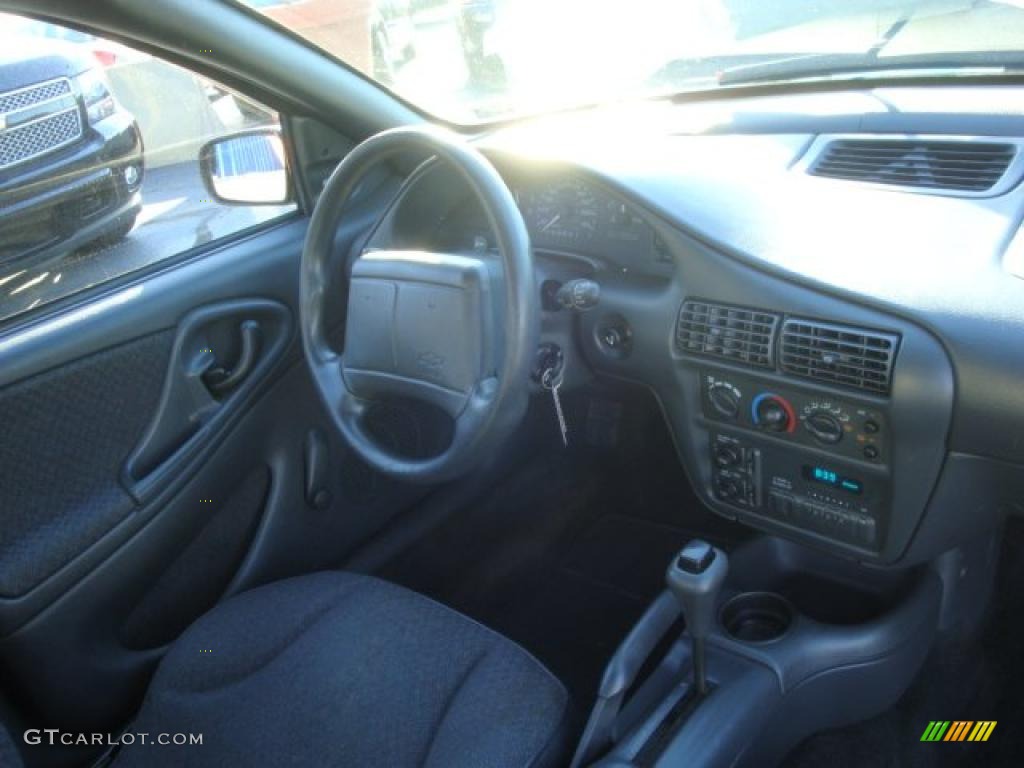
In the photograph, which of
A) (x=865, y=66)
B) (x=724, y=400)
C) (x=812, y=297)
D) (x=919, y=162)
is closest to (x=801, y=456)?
(x=724, y=400)

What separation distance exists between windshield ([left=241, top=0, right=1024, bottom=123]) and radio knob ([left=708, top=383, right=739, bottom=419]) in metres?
0.75

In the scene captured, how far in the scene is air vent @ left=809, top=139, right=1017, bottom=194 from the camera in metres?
1.58

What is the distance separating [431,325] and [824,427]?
2.25ft

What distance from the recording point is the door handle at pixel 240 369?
198cm

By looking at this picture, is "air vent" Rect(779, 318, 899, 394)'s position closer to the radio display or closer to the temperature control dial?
the temperature control dial

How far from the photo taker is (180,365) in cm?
190

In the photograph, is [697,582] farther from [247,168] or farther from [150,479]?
[247,168]

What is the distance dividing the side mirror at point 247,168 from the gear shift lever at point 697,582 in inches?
51.5

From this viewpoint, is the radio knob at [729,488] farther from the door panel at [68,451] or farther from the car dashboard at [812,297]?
the door panel at [68,451]

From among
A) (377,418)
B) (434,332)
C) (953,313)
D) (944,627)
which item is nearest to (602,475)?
(377,418)

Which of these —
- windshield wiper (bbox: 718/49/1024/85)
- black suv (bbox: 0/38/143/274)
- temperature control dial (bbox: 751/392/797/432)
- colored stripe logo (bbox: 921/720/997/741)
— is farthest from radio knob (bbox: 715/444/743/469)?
black suv (bbox: 0/38/143/274)

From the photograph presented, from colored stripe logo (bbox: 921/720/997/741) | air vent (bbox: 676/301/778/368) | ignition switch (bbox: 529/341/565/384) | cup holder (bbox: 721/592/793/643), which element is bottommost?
colored stripe logo (bbox: 921/720/997/741)

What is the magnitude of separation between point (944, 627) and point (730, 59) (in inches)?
52.4

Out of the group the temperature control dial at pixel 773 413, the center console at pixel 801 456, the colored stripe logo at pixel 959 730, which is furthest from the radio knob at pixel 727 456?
the colored stripe logo at pixel 959 730
